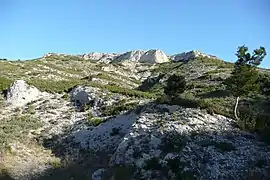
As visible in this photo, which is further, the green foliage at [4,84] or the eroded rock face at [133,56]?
the eroded rock face at [133,56]

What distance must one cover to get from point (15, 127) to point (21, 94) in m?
13.2

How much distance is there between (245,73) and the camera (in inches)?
1002

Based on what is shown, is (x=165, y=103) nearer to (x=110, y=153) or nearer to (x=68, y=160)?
(x=110, y=153)

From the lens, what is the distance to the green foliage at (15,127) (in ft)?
84.6

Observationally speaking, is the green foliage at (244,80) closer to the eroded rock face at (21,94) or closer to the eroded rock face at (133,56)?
the eroded rock face at (21,94)

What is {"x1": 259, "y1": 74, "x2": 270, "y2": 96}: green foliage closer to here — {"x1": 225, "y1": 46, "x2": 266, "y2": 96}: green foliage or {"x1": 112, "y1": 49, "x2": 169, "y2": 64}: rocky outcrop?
{"x1": 225, "y1": 46, "x2": 266, "y2": 96}: green foliage

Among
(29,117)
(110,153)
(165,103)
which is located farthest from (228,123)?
(29,117)

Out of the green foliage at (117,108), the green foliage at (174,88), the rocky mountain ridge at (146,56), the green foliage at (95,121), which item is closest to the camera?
the green foliage at (95,121)

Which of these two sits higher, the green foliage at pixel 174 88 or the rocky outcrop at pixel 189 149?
the green foliage at pixel 174 88

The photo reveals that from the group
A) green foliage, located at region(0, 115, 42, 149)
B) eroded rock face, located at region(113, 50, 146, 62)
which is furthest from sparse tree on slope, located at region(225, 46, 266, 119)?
eroded rock face, located at region(113, 50, 146, 62)

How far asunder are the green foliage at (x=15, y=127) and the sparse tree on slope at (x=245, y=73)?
55.0 feet

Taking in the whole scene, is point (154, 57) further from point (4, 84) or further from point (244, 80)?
point (244, 80)

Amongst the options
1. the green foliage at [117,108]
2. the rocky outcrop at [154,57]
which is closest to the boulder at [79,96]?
the green foliage at [117,108]

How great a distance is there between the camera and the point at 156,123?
23.3 m
